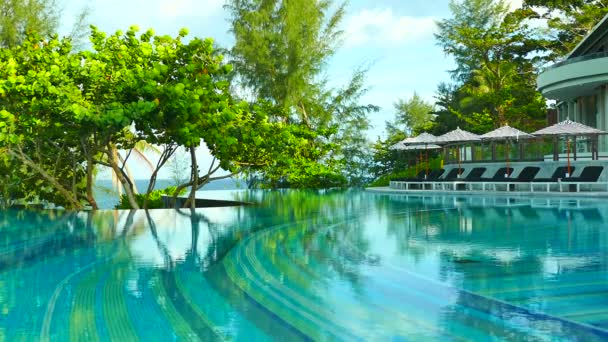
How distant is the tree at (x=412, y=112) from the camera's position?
201ft

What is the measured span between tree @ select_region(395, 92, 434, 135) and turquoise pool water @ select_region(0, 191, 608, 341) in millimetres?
46966

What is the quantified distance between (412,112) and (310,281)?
181ft

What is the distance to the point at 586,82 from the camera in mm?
27688

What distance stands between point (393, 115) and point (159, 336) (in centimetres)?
5898

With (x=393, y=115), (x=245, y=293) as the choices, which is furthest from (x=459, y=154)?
(x=393, y=115)

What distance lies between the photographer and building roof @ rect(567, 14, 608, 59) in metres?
28.4

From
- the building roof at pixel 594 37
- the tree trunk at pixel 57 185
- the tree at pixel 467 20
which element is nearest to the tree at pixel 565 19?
the tree at pixel 467 20

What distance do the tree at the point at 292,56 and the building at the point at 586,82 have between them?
39.6ft

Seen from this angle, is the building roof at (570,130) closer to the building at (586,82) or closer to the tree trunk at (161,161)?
the building at (586,82)

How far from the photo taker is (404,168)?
40.9 metres

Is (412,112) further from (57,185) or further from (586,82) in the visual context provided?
(57,185)

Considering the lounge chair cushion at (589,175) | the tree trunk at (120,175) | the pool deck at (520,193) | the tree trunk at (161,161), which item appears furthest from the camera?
the lounge chair cushion at (589,175)

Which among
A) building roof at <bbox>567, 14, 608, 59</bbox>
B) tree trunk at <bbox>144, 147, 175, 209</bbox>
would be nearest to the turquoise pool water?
tree trunk at <bbox>144, 147, 175, 209</bbox>

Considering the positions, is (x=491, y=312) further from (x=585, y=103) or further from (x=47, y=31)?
(x=585, y=103)
